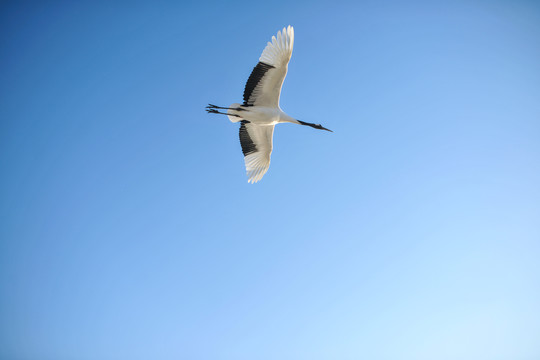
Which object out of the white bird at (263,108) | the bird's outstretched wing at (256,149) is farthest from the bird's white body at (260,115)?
the bird's outstretched wing at (256,149)

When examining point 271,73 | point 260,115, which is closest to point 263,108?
point 260,115

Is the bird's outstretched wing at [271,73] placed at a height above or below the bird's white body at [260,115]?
above

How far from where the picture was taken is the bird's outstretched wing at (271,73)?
10.7 m

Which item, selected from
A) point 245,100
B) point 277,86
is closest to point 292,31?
point 277,86

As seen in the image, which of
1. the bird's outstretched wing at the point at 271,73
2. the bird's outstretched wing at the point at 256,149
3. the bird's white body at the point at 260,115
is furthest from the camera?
the bird's outstretched wing at the point at 256,149

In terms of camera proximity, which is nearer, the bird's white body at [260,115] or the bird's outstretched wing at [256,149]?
the bird's white body at [260,115]

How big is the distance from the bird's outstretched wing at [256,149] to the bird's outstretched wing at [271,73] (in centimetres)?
114

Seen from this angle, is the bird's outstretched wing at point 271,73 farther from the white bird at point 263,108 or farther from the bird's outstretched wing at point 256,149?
the bird's outstretched wing at point 256,149

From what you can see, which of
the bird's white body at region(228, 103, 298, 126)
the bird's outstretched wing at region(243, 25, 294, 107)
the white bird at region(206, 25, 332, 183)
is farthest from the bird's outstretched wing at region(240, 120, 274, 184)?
the bird's outstretched wing at region(243, 25, 294, 107)

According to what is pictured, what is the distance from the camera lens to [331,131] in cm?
1307

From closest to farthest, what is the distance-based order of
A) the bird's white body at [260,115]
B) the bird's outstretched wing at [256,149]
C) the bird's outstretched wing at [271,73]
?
1. the bird's outstretched wing at [271,73]
2. the bird's white body at [260,115]
3. the bird's outstretched wing at [256,149]

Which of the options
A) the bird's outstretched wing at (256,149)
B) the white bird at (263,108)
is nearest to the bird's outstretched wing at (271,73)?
the white bird at (263,108)

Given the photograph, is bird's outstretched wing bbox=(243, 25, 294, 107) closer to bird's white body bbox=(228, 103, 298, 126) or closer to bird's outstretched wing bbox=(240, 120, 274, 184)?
bird's white body bbox=(228, 103, 298, 126)

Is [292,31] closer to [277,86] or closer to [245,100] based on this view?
[277,86]
